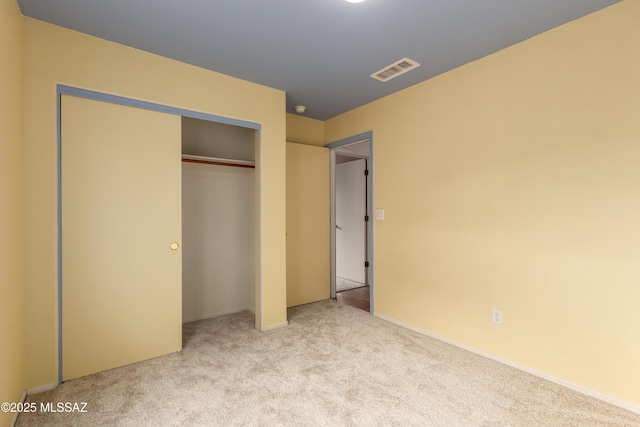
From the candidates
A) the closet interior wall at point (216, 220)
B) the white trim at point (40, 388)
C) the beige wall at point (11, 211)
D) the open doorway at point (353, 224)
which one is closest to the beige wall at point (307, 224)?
the closet interior wall at point (216, 220)

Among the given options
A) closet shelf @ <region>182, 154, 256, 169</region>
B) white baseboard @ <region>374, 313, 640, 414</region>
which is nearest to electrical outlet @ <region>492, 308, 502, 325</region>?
white baseboard @ <region>374, 313, 640, 414</region>

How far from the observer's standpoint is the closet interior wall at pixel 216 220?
11.3ft

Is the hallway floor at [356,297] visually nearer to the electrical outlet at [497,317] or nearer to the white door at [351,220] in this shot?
the white door at [351,220]

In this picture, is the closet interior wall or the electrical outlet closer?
→ the electrical outlet

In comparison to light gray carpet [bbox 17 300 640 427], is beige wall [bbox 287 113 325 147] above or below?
above

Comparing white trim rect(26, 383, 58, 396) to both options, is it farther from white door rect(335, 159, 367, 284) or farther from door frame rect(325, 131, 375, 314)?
white door rect(335, 159, 367, 284)

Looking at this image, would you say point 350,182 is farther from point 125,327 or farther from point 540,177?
point 125,327

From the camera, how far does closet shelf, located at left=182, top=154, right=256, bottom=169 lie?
10.9 feet

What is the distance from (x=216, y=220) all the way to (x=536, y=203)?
3.28 m

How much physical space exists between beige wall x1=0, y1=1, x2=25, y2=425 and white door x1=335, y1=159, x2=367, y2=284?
429cm

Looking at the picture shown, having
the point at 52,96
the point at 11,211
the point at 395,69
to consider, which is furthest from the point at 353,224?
the point at 11,211

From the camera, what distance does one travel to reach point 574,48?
6.91 feet

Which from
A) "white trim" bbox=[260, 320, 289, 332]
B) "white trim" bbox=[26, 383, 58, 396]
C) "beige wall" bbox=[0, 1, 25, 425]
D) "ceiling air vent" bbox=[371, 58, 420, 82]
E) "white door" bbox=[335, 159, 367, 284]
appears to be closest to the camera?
"beige wall" bbox=[0, 1, 25, 425]

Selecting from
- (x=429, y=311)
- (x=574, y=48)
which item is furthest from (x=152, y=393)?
(x=574, y=48)
